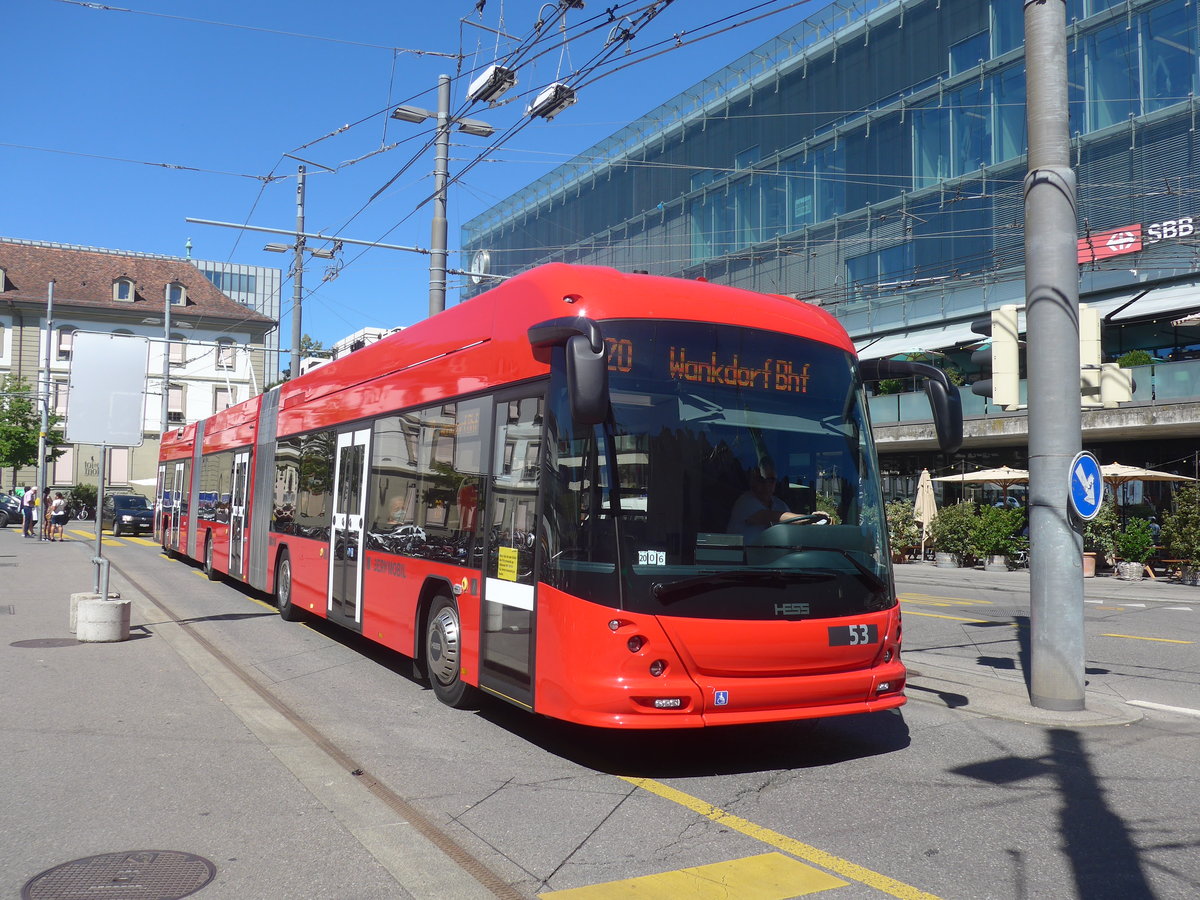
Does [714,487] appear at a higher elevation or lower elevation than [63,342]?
lower

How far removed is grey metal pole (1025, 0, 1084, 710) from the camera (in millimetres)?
8484

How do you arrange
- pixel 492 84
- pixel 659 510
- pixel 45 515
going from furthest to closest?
pixel 45 515 → pixel 492 84 → pixel 659 510

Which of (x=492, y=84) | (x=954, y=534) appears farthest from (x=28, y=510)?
(x=954, y=534)

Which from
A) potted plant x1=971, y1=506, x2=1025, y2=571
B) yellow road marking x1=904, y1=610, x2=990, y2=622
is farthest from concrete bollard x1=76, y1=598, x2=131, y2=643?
potted plant x1=971, y1=506, x2=1025, y2=571

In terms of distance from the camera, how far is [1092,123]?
29.9 meters

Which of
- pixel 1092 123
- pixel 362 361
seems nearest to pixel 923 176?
pixel 1092 123

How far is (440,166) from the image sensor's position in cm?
1645

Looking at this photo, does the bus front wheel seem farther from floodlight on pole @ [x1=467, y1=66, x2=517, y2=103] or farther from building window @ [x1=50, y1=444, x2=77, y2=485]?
building window @ [x1=50, y1=444, x2=77, y2=485]

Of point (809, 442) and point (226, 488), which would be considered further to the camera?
point (226, 488)

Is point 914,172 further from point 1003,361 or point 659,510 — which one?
point 659,510

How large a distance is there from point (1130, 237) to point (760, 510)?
26.6 metres

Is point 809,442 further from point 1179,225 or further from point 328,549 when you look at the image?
point 1179,225

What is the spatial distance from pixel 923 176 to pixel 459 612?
99.8 feet

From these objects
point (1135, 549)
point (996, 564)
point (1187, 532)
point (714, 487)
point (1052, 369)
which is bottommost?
point (996, 564)
